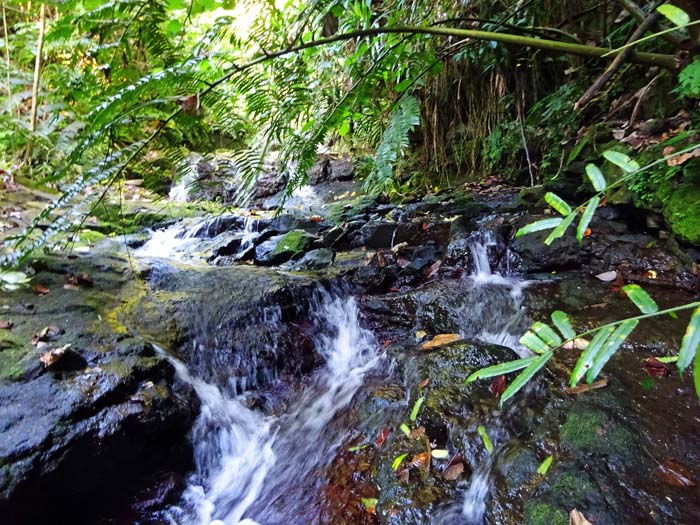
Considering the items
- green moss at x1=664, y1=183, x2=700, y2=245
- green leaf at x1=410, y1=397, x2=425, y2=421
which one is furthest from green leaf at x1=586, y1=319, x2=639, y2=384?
green moss at x1=664, y1=183, x2=700, y2=245

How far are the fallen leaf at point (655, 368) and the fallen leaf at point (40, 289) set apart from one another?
14.7ft

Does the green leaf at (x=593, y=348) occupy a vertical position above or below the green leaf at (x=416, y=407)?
above

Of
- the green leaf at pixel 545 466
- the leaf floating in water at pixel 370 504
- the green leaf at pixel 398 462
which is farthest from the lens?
the green leaf at pixel 398 462

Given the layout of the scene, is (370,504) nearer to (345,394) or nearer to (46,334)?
(345,394)

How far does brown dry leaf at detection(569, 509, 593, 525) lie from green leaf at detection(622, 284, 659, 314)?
1.40 m

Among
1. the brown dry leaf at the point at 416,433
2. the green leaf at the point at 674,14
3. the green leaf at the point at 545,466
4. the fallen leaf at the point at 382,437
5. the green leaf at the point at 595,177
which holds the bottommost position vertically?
the green leaf at the point at 545,466

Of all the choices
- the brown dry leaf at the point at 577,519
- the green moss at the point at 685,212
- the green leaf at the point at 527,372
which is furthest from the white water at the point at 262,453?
the green moss at the point at 685,212

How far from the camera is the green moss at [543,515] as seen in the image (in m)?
1.67

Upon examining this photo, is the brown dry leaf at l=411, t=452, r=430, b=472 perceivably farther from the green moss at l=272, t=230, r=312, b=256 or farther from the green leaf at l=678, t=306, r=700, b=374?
the green moss at l=272, t=230, r=312, b=256

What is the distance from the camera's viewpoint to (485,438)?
7.48 ft

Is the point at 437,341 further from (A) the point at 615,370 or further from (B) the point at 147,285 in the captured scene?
(B) the point at 147,285

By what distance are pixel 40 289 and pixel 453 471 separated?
11.4ft

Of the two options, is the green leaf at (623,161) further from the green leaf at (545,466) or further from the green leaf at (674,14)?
the green leaf at (545,466)

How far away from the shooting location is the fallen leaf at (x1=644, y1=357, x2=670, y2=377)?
241cm
